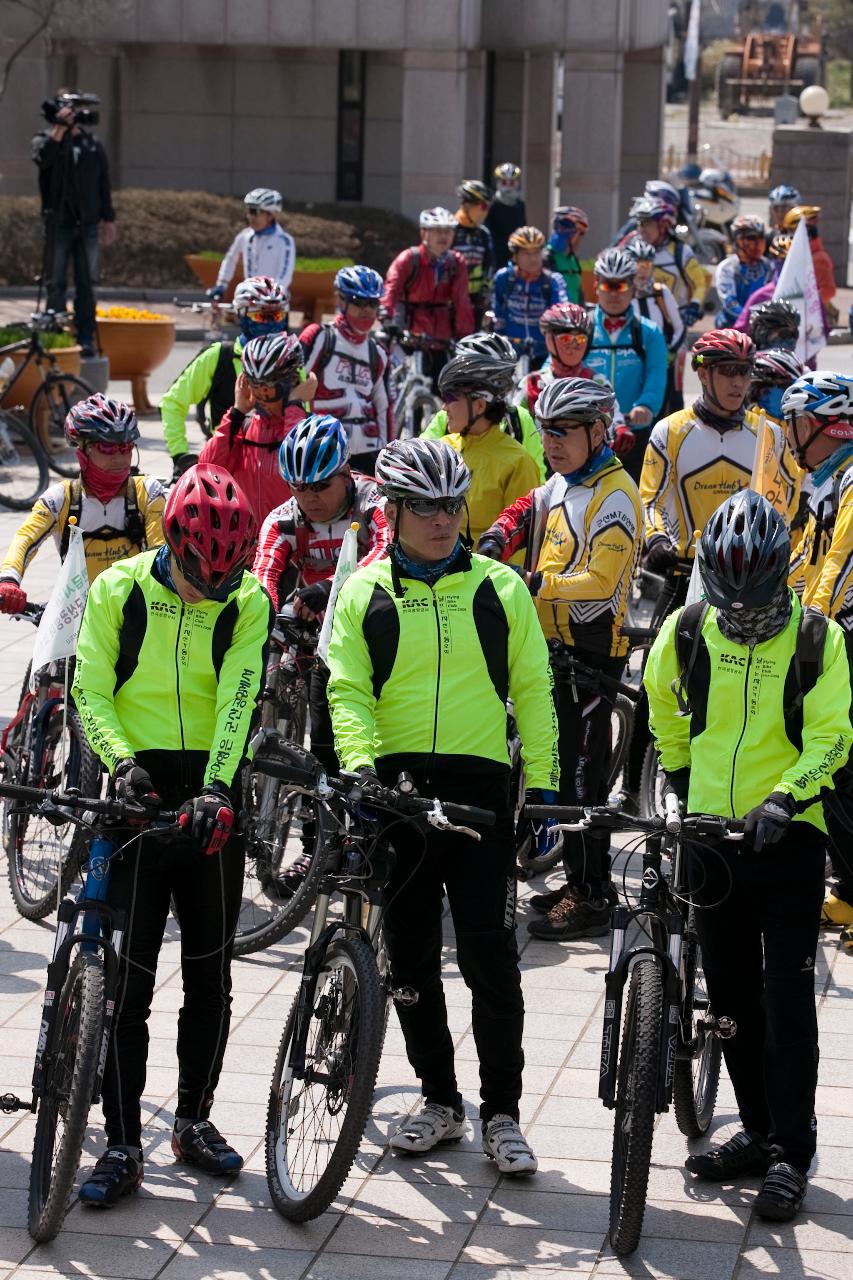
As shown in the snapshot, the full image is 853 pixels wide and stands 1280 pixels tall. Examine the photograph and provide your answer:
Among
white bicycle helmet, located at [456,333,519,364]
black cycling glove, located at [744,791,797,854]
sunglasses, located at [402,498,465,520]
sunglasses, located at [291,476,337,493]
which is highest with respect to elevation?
white bicycle helmet, located at [456,333,519,364]

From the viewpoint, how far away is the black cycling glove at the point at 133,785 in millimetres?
5918

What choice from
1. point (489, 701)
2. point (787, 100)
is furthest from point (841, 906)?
point (787, 100)

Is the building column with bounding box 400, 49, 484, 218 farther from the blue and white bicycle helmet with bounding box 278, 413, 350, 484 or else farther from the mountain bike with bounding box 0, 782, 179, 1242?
the mountain bike with bounding box 0, 782, 179, 1242

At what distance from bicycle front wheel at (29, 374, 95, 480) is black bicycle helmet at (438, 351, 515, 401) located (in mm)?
8383

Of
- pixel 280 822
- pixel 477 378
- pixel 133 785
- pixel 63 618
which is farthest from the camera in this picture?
pixel 477 378

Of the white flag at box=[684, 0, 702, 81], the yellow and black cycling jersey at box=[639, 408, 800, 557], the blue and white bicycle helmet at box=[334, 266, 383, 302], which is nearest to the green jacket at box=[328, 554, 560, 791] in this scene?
the yellow and black cycling jersey at box=[639, 408, 800, 557]

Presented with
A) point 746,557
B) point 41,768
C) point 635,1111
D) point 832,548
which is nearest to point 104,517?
point 41,768

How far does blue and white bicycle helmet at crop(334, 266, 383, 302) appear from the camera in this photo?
12000 mm

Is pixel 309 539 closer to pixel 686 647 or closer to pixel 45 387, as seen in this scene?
pixel 686 647

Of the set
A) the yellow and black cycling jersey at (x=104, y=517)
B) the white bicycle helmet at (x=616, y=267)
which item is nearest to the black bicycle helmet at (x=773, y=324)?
the white bicycle helmet at (x=616, y=267)

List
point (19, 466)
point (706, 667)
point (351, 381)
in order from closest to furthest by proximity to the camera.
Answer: point (706, 667) < point (351, 381) < point (19, 466)

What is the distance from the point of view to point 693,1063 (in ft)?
21.7

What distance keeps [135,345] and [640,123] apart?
2128 centimetres

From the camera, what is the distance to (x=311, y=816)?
8.12 metres
